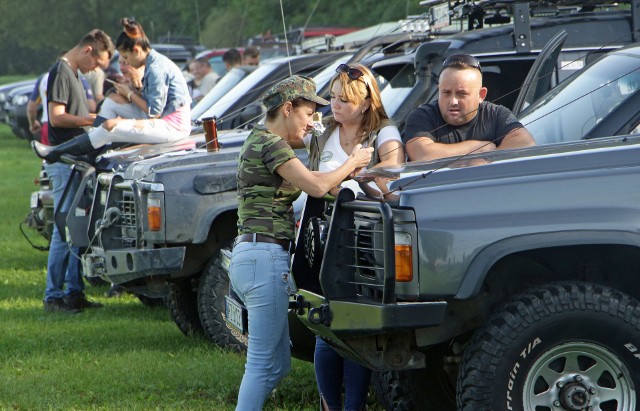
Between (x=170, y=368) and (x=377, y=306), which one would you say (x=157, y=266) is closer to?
(x=170, y=368)

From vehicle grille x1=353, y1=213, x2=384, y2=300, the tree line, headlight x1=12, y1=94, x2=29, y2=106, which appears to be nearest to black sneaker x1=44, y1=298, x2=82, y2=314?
vehicle grille x1=353, y1=213, x2=384, y2=300

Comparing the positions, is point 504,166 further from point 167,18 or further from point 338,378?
point 167,18

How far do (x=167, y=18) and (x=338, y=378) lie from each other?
35.7 m

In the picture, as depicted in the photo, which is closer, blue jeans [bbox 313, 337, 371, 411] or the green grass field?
blue jeans [bbox 313, 337, 371, 411]

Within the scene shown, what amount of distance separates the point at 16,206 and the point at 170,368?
35.9ft

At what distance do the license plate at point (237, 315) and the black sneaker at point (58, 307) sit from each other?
4105 millimetres

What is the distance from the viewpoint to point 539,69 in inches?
293

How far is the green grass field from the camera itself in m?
6.66

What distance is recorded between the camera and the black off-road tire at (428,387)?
544cm

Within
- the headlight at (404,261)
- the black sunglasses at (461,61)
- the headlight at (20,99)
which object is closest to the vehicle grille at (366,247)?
the headlight at (404,261)

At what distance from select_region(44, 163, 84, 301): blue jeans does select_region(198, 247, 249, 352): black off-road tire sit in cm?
246

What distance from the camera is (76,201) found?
8703 mm

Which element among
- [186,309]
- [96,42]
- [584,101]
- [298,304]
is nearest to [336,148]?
[298,304]

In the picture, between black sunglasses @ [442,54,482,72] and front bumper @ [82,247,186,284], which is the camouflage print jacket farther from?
front bumper @ [82,247,186,284]
